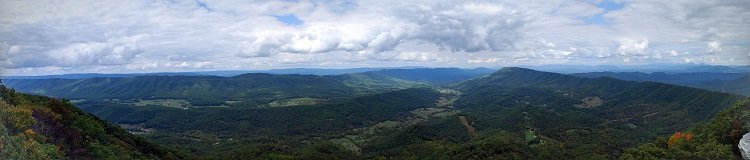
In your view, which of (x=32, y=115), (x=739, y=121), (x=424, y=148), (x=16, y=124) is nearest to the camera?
(x=16, y=124)

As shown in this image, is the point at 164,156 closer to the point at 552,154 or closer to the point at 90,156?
the point at 90,156

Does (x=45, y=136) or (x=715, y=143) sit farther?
(x=715, y=143)

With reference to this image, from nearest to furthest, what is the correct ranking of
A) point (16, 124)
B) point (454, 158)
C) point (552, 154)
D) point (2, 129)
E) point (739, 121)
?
1. point (2, 129)
2. point (16, 124)
3. point (739, 121)
4. point (454, 158)
5. point (552, 154)

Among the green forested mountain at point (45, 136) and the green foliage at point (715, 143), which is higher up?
the green forested mountain at point (45, 136)

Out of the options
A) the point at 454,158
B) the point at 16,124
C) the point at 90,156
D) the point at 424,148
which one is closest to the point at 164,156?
the point at 90,156

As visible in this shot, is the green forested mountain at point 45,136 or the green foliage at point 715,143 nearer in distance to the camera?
the green forested mountain at point 45,136

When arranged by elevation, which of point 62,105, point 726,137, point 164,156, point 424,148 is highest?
point 62,105

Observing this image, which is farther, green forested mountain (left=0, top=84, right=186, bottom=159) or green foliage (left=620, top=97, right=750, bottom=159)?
green foliage (left=620, top=97, right=750, bottom=159)

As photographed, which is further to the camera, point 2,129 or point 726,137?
point 726,137

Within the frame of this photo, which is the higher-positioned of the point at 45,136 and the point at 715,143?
the point at 45,136

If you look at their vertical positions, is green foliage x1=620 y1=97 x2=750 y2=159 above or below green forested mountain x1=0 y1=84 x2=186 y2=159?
below

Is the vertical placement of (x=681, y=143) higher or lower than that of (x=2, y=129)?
lower
